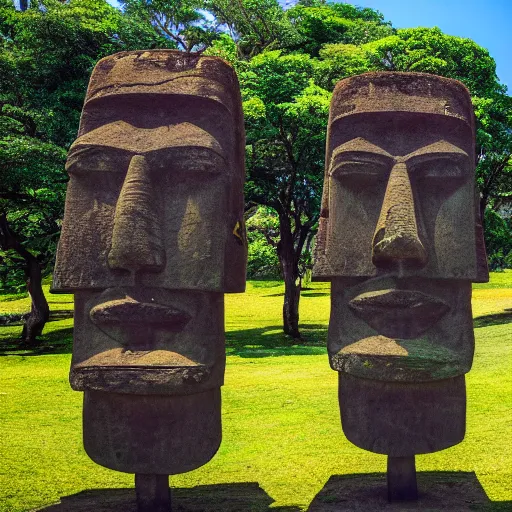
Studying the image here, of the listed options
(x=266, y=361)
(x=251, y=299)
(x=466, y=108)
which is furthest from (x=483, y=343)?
(x=251, y=299)

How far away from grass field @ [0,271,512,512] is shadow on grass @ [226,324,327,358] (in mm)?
1664

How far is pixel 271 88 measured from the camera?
1356 centimetres

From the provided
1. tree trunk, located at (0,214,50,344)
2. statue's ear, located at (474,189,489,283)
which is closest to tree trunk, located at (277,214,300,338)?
tree trunk, located at (0,214,50,344)

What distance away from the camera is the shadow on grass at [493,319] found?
16.3 meters

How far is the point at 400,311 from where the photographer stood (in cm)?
423

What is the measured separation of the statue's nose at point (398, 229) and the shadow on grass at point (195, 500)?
1.90m

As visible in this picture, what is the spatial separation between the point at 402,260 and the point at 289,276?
1077cm

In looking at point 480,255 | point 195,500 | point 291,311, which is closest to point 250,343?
point 291,311

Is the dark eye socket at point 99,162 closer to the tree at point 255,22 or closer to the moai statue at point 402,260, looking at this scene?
the moai statue at point 402,260

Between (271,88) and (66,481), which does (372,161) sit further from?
(271,88)

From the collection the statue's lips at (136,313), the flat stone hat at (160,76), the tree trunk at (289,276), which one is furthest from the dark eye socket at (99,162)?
the tree trunk at (289,276)

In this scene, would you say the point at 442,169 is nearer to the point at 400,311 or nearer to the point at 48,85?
the point at 400,311

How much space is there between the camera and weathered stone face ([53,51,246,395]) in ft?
13.0

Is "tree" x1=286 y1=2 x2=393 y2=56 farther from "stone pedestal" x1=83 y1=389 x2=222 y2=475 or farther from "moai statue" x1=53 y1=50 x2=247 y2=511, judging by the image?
"stone pedestal" x1=83 y1=389 x2=222 y2=475
